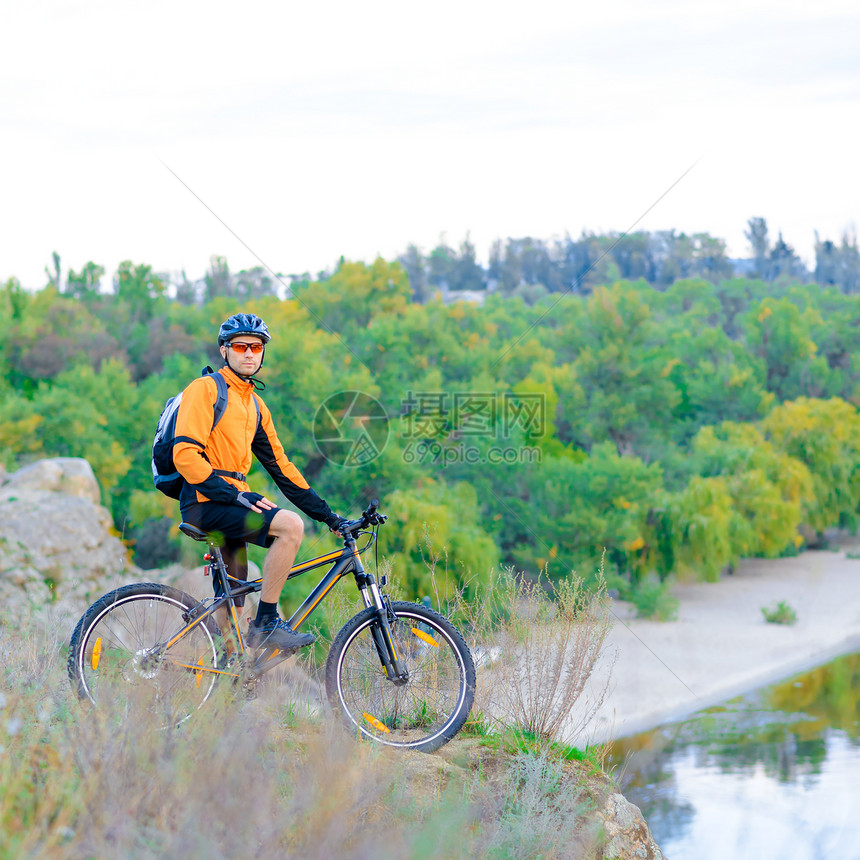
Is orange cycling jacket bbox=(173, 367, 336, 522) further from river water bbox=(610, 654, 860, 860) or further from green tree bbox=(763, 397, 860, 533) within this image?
green tree bbox=(763, 397, 860, 533)

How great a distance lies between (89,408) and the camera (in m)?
18.4

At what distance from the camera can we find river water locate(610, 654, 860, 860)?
9555 mm

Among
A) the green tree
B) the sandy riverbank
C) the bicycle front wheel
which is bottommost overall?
the sandy riverbank

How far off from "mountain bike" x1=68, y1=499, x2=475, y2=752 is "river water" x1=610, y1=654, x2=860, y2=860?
5.57 metres

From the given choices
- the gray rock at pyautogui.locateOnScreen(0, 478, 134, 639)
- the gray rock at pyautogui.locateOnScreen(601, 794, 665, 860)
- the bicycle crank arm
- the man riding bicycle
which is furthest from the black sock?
the gray rock at pyautogui.locateOnScreen(0, 478, 134, 639)

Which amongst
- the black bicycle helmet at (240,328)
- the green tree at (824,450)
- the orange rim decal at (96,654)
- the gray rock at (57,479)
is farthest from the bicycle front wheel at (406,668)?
the green tree at (824,450)

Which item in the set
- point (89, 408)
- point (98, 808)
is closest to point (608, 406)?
point (89, 408)

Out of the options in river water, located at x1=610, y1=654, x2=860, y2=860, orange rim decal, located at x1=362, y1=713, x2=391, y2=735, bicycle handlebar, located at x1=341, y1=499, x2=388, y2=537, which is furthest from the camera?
river water, located at x1=610, y1=654, x2=860, y2=860

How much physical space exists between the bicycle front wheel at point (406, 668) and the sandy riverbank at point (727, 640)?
9.82 meters

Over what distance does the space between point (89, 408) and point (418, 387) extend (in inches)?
334

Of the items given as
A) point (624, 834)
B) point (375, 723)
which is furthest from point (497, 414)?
point (375, 723)

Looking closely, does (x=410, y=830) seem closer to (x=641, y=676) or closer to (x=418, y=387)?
(x=641, y=676)

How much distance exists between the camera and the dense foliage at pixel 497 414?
1838 centimetres

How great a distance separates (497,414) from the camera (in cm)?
2311
